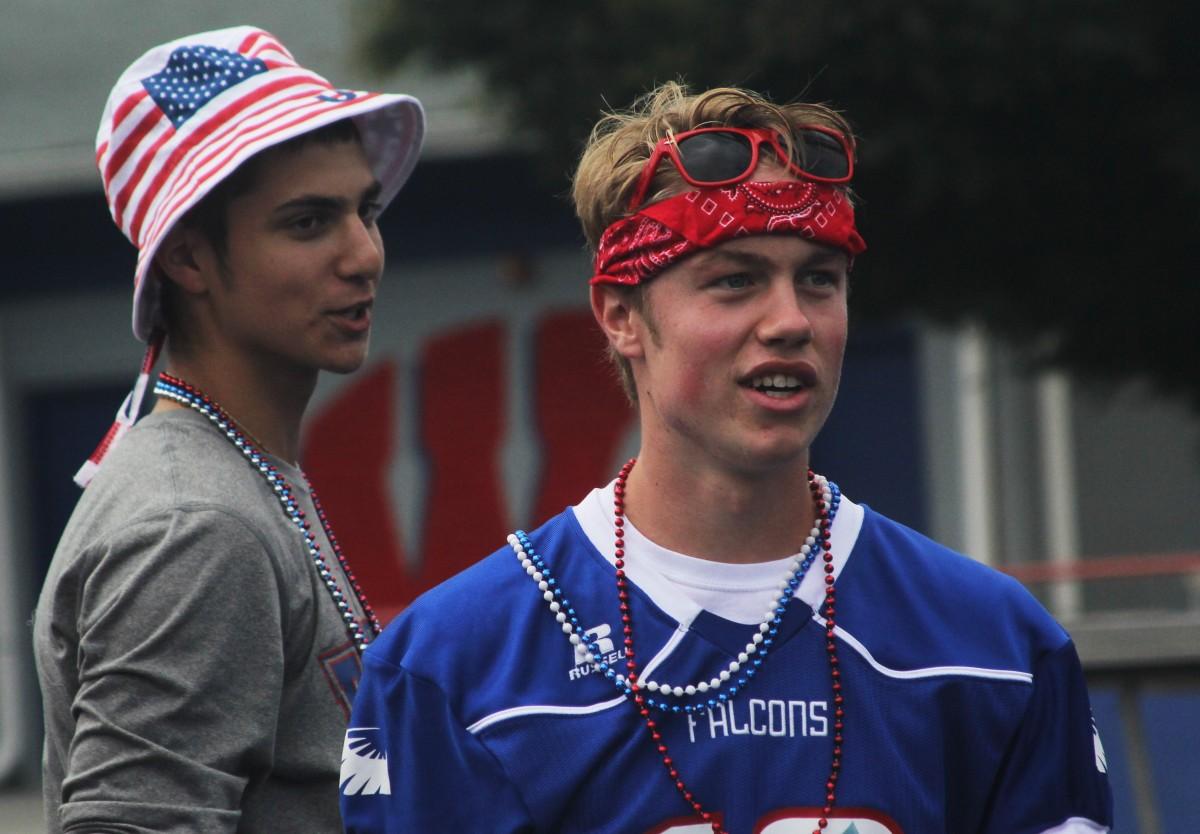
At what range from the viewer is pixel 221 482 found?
2.58 meters

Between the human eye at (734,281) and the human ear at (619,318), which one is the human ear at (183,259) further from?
the human eye at (734,281)

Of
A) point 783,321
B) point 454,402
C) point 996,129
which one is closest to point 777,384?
point 783,321

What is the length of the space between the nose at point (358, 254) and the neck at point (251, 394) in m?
0.18

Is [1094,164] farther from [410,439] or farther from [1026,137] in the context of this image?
[410,439]

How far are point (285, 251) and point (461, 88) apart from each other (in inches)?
357

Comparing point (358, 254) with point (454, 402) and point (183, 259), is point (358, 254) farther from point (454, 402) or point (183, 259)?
point (454, 402)

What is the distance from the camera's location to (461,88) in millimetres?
11648

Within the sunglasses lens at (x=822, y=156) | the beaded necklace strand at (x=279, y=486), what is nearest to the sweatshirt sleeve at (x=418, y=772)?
the beaded necklace strand at (x=279, y=486)

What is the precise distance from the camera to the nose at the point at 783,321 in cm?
238

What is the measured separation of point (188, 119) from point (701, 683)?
1.25 metres

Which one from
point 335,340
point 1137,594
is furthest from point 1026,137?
point 335,340

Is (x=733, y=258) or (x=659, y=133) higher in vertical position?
(x=659, y=133)

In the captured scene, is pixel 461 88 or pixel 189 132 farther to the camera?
pixel 461 88

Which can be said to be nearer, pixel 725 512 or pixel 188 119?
pixel 725 512
